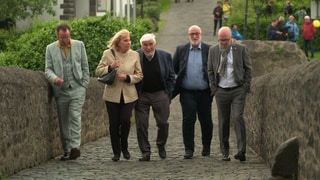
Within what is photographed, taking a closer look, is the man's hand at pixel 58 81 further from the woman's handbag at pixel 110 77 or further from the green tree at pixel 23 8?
the green tree at pixel 23 8

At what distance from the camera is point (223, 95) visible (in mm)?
15250

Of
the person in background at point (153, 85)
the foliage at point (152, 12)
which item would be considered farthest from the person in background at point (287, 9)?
the person in background at point (153, 85)

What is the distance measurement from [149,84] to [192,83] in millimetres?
667

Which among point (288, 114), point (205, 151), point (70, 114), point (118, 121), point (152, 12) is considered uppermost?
point (288, 114)

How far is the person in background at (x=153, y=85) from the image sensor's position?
51.2ft

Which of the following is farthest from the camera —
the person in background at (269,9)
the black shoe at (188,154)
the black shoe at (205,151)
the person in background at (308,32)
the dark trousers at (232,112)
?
the person in background at (269,9)

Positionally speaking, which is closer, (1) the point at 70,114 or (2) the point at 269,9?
(1) the point at 70,114

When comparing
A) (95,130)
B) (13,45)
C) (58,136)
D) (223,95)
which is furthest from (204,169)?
(13,45)

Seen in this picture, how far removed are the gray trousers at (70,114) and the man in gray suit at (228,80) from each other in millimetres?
1908

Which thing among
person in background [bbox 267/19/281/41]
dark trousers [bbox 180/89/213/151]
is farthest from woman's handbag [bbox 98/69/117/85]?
person in background [bbox 267/19/281/41]

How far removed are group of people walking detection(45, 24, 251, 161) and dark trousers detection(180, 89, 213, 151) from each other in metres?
0.01

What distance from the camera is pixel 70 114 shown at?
1524 cm

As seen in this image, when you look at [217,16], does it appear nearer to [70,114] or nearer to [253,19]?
[253,19]

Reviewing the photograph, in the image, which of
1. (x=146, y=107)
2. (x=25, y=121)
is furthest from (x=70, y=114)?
(x=25, y=121)
